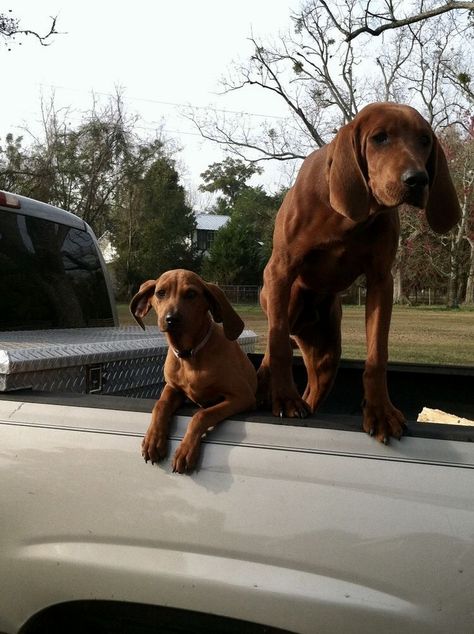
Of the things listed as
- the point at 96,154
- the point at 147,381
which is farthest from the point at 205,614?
the point at 96,154

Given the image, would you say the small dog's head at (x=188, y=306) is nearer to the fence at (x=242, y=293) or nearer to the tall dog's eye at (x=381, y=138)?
the tall dog's eye at (x=381, y=138)

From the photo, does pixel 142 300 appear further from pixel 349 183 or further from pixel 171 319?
pixel 349 183

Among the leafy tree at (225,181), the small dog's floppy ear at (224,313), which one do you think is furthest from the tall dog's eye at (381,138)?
the leafy tree at (225,181)

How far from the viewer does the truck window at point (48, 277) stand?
11.6 ft

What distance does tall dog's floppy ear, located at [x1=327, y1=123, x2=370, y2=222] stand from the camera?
1.98 m

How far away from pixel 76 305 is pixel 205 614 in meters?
2.56

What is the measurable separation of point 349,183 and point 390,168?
0.51 feet

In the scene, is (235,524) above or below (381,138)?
below

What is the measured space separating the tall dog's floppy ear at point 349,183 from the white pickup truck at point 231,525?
0.61m

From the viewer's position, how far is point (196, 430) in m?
1.85

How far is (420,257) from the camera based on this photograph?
33844mm

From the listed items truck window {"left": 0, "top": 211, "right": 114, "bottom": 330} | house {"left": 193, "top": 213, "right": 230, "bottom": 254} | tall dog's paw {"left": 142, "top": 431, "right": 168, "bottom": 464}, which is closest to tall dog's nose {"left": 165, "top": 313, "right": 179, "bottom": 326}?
tall dog's paw {"left": 142, "top": 431, "right": 168, "bottom": 464}

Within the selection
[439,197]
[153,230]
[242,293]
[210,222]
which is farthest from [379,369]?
[210,222]

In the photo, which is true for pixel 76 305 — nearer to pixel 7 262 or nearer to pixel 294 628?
pixel 7 262
